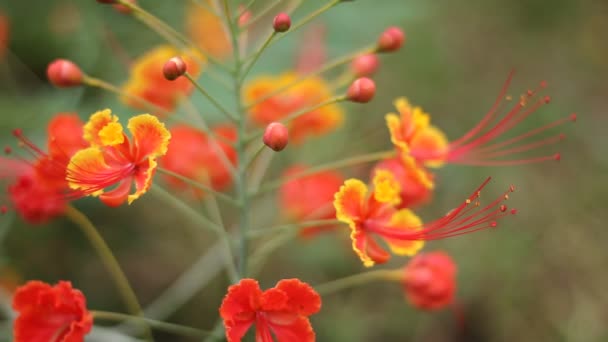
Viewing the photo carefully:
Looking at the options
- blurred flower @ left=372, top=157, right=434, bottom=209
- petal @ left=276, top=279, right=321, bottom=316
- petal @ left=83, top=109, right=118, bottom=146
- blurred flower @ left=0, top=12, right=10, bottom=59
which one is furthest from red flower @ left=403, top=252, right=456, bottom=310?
blurred flower @ left=0, top=12, right=10, bottom=59

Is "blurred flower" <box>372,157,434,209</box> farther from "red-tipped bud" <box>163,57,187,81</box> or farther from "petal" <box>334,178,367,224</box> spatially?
"red-tipped bud" <box>163,57,187,81</box>

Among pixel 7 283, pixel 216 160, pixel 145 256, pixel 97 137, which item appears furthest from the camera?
pixel 145 256

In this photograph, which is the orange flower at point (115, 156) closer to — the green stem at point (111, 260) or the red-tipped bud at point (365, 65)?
the green stem at point (111, 260)

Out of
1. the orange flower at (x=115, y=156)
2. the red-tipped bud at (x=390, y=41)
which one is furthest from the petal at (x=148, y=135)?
the red-tipped bud at (x=390, y=41)

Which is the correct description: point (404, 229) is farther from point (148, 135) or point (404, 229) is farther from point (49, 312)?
point (49, 312)

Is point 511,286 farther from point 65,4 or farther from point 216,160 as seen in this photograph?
point 65,4

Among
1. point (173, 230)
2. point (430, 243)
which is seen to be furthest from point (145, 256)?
point (430, 243)
